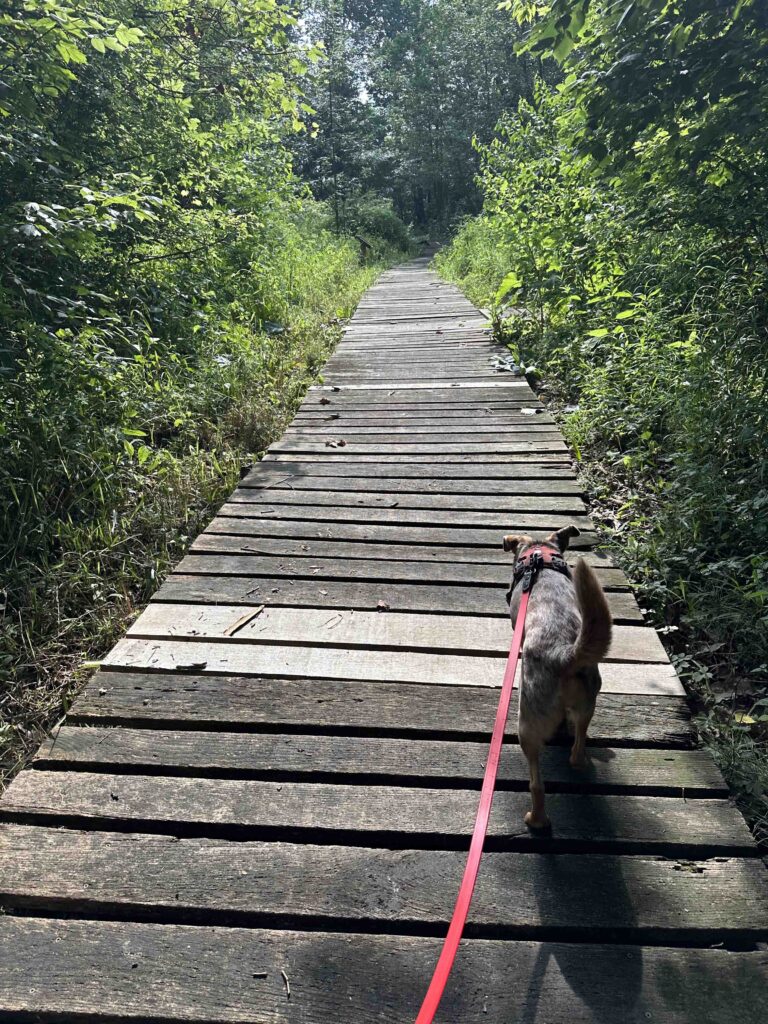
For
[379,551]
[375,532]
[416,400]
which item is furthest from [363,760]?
Result: [416,400]

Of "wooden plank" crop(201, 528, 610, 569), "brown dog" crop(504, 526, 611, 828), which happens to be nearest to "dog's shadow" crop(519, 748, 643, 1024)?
"brown dog" crop(504, 526, 611, 828)

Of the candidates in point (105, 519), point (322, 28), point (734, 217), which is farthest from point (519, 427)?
point (322, 28)

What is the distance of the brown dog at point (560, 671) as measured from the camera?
155cm

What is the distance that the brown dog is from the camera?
155 cm

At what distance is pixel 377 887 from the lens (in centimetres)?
158

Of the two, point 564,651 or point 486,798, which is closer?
point 486,798

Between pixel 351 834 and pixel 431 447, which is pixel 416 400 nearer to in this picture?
pixel 431 447

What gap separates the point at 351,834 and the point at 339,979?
0.38m

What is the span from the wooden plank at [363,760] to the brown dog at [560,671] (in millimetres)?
121

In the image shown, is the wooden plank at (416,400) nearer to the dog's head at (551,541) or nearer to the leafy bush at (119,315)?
the leafy bush at (119,315)

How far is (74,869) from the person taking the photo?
1630mm

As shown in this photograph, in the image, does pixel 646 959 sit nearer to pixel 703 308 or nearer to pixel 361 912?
pixel 361 912

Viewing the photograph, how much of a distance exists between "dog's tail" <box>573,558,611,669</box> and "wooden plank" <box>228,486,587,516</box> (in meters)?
2.18

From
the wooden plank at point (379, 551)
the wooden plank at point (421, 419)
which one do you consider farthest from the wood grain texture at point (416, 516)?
the wooden plank at point (421, 419)
